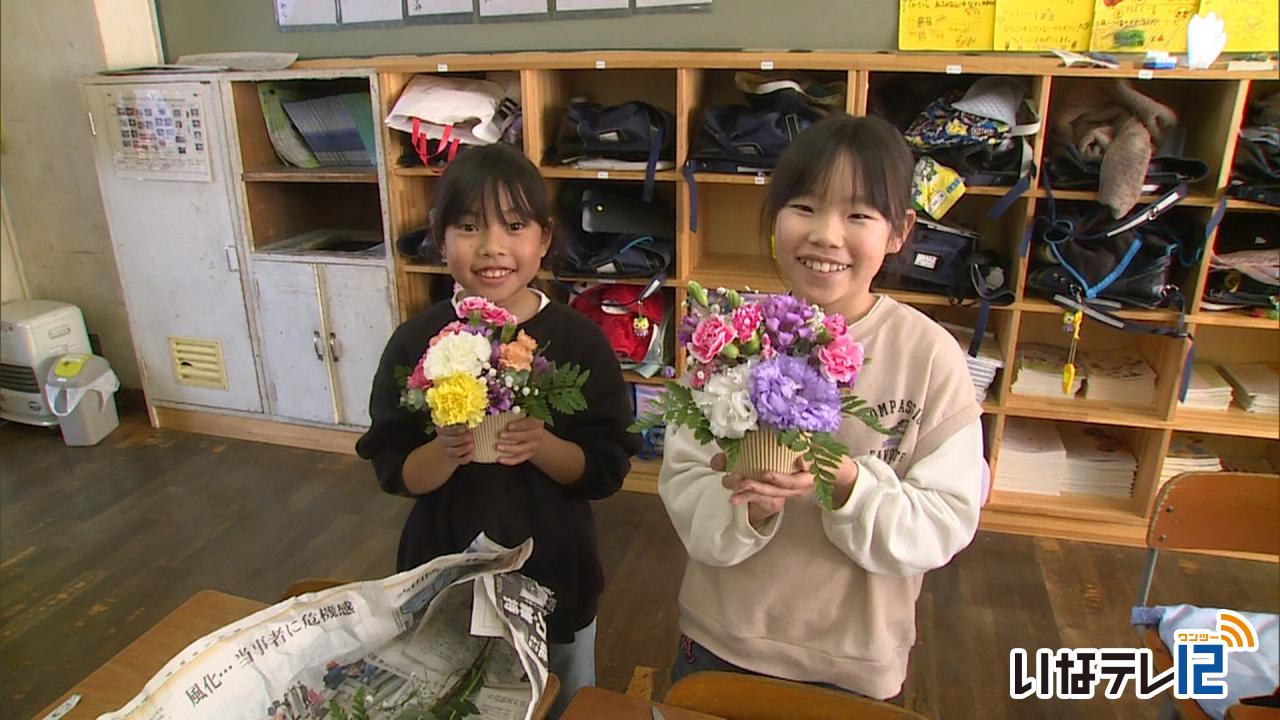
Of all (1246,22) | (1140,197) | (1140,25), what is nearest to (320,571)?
(1140,197)

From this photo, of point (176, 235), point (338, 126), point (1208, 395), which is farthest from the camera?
point (176, 235)

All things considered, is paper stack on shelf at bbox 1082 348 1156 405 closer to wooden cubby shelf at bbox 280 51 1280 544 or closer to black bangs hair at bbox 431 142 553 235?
wooden cubby shelf at bbox 280 51 1280 544

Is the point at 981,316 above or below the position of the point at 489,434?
below

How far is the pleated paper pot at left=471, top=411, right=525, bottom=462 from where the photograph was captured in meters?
1.20

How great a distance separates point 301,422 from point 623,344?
1501 mm

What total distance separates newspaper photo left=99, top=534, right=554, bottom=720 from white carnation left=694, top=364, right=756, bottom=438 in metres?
0.33

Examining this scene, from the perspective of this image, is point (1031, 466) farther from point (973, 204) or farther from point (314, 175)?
point (314, 175)

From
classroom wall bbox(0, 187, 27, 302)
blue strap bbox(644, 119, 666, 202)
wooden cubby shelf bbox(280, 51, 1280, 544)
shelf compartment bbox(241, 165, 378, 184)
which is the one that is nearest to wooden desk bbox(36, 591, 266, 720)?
wooden cubby shelf bbox(280, 51, 1280, 544)

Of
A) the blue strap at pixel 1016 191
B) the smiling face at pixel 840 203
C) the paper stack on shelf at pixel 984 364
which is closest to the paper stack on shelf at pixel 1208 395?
the paper stack on shelf at pixel 984 364

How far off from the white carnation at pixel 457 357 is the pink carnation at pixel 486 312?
0.22 ft

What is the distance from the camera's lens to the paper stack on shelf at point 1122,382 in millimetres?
2732

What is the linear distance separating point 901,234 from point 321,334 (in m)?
2.69

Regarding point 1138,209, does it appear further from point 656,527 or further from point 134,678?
point 134,678

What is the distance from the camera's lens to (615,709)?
987 millimetres
